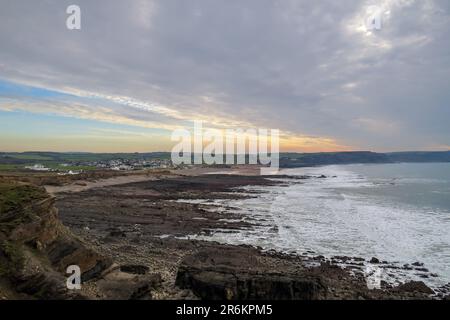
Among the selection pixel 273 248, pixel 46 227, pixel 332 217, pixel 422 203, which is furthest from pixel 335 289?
pixel 422 203

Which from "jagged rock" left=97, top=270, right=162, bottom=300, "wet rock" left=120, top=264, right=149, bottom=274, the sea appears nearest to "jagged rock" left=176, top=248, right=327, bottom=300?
"jagged rock" left=97, top=270, right=162, bottom=300

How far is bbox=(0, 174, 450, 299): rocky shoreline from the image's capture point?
1006 centimetres

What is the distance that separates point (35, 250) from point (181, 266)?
431 cm

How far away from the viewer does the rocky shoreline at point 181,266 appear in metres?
10.1

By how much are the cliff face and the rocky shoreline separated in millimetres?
35

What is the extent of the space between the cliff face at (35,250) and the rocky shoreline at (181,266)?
3 centimetres

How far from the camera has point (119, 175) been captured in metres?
63.7

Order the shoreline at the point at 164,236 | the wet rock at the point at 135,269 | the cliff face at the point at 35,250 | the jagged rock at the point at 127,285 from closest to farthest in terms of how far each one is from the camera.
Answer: the cliff face at the point at 35,250 → the jagged rock at the point at 127,285 → the wet rock at the point at 135,269 → the shoreline at the point at 164,236

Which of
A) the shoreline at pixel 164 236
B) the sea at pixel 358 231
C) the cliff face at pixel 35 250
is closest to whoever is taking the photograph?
the cliff face at pixel 35 250

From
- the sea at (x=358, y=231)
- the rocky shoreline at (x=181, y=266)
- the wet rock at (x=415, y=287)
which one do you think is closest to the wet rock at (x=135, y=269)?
the rocky shoreline at (x=181, y=266)

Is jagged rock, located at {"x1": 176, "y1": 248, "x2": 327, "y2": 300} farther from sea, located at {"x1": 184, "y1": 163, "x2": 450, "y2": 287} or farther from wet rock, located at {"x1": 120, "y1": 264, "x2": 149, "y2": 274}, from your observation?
sea, located at {"x1": 184, "y1": 163, "x2": 450, "y2": 287}

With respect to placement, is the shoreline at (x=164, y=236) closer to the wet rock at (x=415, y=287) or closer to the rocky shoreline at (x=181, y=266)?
the rocky shoreline at (x=181, y=266)

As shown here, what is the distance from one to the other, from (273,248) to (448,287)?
25.1 ft
